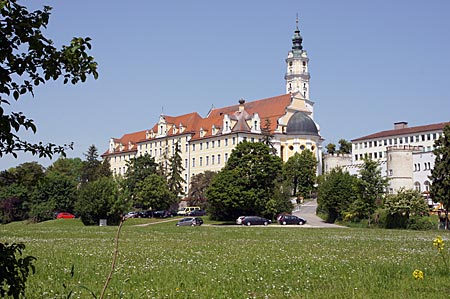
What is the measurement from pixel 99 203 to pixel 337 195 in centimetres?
2724

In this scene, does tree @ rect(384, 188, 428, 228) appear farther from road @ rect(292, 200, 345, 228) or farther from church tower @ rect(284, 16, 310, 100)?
church tower @ rect(284, 16, 310, 100)

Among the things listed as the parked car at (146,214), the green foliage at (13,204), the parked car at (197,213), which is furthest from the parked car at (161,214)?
the green foliage at (13,204)

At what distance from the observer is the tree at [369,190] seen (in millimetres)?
61719

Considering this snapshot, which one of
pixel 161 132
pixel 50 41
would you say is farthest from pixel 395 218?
pixel 161 132

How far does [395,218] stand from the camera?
2304 inches

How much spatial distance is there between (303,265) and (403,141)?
133 metres

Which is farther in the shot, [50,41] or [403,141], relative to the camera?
[403,141]

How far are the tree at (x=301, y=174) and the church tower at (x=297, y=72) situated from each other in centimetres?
5081

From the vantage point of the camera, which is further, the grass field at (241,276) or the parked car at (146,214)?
the parked car at (146,214)

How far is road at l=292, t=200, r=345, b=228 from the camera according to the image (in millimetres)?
68312

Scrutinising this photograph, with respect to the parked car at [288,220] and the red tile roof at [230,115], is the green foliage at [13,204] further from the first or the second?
the parked car at [288,220]

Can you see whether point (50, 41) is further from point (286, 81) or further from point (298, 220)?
point (286, 81)

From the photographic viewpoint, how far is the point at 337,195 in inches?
2724

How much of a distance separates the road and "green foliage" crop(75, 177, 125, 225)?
71.5 feet
